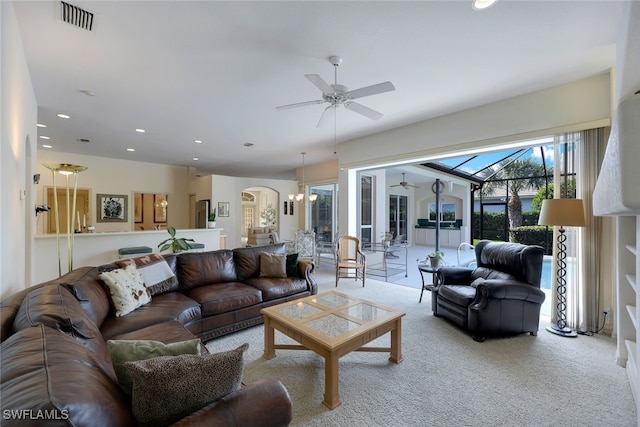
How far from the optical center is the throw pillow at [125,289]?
2355 mm

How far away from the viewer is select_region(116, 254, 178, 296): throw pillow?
282 cm

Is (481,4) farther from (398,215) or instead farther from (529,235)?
(398,215)

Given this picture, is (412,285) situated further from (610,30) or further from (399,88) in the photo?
(610,30)

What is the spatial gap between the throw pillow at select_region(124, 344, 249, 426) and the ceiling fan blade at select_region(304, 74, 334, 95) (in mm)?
2072

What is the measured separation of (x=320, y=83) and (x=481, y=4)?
1292mm

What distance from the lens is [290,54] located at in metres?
2.53

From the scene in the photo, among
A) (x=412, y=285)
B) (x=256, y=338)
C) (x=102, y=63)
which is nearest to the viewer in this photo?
(x=102, y=63)

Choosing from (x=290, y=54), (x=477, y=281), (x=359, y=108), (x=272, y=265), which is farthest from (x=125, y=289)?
(x=477, y=281)

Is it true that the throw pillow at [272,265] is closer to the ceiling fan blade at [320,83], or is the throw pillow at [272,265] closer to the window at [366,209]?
the ceiling fan blade at [320,83]

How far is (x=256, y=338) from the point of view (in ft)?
9.52

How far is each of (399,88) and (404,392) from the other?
125 inches

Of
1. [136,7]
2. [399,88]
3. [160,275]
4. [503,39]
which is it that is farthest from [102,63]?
[503,39]

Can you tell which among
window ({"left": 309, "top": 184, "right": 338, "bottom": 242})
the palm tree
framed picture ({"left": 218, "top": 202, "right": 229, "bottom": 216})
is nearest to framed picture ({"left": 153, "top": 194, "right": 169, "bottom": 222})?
framed picture ({"left": 218, "top": 202, "right": 229, "bottom": 216})

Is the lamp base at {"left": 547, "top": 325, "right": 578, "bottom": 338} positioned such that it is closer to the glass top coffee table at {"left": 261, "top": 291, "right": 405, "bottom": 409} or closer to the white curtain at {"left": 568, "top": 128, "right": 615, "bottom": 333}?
the white curtain at {"left": 568, "top": 128, "right": 615, "bottom": 333}
